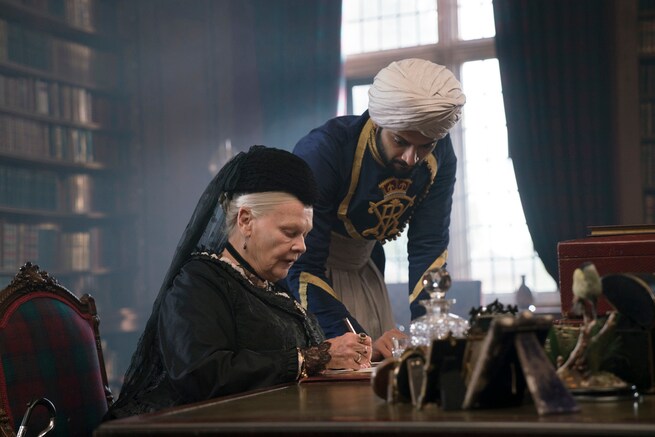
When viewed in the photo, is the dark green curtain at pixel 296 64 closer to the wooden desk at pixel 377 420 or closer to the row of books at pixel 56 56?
the row of books at pixel 56 56

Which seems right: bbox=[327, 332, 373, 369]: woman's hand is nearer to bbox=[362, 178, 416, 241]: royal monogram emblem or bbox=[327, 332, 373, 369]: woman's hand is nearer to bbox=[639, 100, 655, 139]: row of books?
bbox=[362, 178, 416, 241]: royal monogram emblem

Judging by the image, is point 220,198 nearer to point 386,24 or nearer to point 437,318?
point 437,318

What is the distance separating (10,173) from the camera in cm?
577

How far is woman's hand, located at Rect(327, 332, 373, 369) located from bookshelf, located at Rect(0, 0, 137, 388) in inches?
158

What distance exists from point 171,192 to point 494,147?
7.82 feet

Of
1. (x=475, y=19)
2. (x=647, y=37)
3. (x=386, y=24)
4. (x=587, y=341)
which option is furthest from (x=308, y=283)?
(x=386, y=24)

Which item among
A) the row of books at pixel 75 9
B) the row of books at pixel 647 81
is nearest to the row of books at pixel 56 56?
the row of books at pixel 75 9

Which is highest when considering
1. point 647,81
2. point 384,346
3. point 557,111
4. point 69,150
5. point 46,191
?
point 647,81

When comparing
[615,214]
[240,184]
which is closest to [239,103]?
[615,214]

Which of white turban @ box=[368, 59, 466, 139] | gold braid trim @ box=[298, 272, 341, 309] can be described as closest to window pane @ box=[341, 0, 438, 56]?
white turban @ box=[368, 59, 466, 139]

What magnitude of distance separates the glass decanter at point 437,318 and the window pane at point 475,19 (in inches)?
214

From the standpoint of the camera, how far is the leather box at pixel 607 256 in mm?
1992

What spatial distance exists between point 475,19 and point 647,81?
128cm

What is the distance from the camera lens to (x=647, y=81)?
617 centimetres
